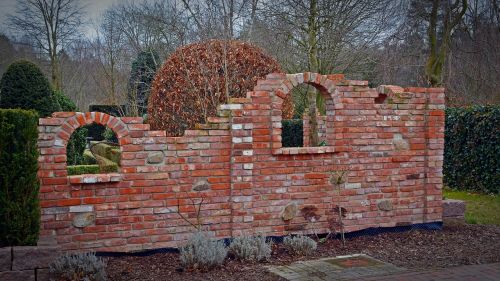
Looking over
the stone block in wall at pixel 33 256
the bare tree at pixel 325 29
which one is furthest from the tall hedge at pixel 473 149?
the stone block in wall at pixel 33 256

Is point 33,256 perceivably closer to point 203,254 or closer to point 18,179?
point 18,179

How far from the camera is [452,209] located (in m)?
7.64

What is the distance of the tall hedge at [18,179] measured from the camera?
14.8 feet

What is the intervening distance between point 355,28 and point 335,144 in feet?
16.9

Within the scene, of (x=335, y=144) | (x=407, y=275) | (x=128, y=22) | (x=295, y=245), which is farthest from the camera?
(x=128, y=22)

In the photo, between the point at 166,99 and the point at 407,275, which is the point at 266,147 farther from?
the point at 166,99

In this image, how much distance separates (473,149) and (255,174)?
7415 millimetres

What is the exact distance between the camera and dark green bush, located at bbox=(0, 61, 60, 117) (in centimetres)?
1030

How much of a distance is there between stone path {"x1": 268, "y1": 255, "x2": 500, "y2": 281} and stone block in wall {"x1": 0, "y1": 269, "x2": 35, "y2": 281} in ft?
7.88

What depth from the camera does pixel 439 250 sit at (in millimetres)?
6176

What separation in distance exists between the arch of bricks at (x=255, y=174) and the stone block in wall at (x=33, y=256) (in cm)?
88

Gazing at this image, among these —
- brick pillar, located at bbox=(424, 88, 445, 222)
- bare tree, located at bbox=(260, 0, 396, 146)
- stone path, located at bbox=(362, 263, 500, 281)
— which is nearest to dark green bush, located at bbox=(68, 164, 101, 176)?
bare tree, located at bbox=(260, 0, 396, 146)

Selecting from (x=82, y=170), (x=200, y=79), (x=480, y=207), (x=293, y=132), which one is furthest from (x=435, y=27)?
(x=82, y=170)

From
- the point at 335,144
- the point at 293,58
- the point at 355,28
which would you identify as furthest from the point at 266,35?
the point at 335,144
